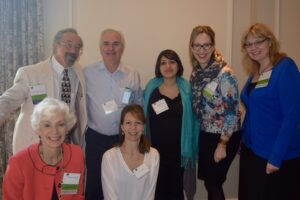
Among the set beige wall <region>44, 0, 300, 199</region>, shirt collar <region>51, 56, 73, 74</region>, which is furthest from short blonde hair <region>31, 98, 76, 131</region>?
beige wall <region>44, 0, 300, 199</region>

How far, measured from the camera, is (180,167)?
285cm

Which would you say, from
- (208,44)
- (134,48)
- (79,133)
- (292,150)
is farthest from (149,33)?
(292,150)

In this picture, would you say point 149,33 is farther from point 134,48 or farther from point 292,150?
point 292,150

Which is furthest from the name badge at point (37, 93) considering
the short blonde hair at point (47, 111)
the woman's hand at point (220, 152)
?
the woman's hand at point (220, 152)

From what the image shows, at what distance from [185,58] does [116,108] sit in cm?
130

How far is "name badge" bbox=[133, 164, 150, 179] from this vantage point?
2.48m

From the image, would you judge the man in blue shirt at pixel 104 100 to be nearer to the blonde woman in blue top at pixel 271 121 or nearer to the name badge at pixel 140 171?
the name badge at pixel 140 171

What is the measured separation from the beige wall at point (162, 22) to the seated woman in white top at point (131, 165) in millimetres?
1206

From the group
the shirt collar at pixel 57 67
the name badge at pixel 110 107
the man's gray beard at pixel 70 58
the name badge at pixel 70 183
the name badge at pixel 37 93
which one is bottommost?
the name badge at pixel 70 183

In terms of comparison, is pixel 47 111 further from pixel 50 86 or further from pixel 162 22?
pixel 162 22

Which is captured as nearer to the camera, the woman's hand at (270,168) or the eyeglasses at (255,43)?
the woman's hand at (270,168)

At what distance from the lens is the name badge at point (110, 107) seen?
2.84 metres

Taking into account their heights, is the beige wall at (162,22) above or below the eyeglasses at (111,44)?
above

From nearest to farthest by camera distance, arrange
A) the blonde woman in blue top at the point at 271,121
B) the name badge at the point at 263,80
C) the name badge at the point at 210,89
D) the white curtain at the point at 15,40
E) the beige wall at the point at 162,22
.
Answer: the blonde woman in blue top at the point at 271,121, the name badge at the point at 263,80, the name badge at the point at 210,89, the white curtain at the point at 15,40, the beige wall at the point at 162,22
